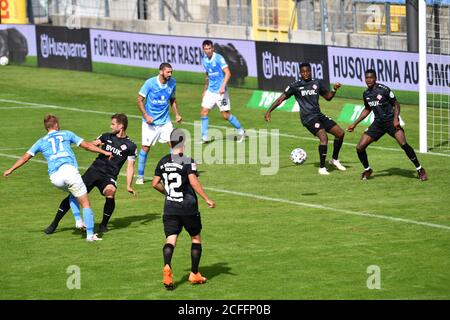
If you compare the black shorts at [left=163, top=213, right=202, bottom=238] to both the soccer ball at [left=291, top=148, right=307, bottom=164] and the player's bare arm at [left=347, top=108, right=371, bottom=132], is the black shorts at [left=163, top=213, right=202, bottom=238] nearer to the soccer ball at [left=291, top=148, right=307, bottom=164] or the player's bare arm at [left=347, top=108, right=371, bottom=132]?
the player's bare arm at [left=347, top=108, right=371, bottom=132]

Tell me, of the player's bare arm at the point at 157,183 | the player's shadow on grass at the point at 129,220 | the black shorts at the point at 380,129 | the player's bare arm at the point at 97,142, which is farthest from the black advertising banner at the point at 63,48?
the player's bare arm at the point at 157,183

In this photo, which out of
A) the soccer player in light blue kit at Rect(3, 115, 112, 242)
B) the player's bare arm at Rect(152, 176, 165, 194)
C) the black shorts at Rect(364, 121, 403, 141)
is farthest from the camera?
the black shorts at Rect(364, 121, 403, 141)

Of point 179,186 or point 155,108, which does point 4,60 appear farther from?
point 179,186

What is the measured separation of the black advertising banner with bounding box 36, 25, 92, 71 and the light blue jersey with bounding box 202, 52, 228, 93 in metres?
15.8

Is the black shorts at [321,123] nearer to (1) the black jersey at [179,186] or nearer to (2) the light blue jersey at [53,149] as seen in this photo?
(2) the light blue jersey at [53,149]

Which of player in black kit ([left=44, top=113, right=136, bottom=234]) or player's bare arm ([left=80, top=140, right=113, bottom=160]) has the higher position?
player's bare arm ([left=80, top=140, right=113, bottom=160])

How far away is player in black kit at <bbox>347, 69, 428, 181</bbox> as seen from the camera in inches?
952

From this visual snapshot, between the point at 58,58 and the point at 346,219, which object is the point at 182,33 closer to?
the point at 58,58

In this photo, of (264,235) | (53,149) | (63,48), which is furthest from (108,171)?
(63,48)

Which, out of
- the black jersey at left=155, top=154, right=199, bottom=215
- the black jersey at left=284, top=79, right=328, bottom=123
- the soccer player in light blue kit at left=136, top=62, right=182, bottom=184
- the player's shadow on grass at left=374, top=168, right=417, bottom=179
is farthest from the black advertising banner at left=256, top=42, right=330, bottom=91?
the black jersey at left=155, top=154, right=199, bottom=215

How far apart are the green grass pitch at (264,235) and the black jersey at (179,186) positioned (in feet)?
3.75

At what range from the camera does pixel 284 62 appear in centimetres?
3709

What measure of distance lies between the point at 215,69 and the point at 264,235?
10.6 metres

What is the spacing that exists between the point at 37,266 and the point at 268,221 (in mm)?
4813
